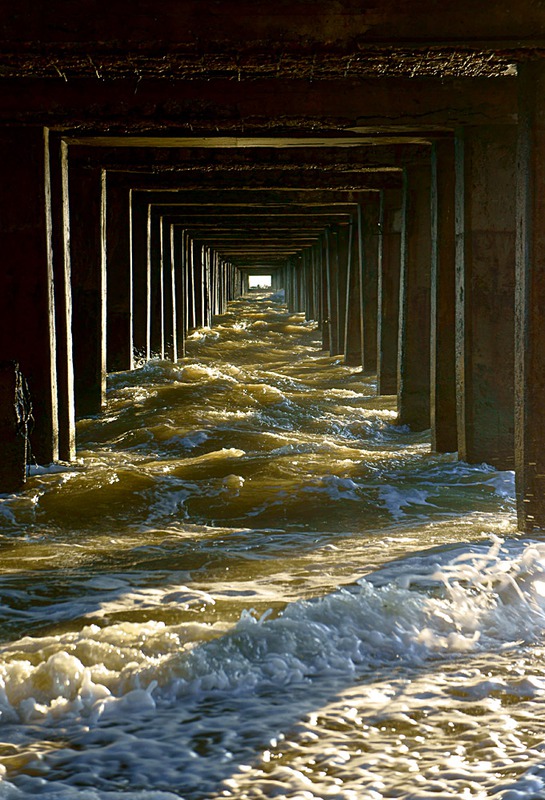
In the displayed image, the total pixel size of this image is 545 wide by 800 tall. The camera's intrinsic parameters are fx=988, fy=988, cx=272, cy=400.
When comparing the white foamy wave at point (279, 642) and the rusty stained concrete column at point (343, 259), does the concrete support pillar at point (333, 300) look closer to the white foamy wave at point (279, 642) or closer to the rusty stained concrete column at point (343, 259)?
the rusty stained concrete column at point (343, 259)

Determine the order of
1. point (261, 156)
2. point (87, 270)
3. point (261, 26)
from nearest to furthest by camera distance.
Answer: point (261, 26) < point (261, 156) < point (87, 270)

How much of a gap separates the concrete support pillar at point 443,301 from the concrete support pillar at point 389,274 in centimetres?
407

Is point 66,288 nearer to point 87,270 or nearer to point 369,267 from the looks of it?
point 87,270

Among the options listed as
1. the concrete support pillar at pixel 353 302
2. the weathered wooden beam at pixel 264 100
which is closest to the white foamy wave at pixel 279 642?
the weathered wooden beam at pixel 264 100

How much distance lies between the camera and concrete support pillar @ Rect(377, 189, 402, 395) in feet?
45.0

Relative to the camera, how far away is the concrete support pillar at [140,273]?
15383 mm

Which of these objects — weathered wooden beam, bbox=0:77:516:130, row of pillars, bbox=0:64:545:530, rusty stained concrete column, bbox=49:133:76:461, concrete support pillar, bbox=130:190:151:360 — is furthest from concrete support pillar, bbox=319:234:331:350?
weathered wooden beam, bbox=0:77:516:130

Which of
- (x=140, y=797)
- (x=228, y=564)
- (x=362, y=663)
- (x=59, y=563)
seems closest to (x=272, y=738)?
(x=140, y=797)

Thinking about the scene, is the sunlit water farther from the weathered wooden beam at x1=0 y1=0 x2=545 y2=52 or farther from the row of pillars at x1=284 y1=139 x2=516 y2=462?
the weathered wooden beam at x1=0 y1=0 x2=545 y2=52

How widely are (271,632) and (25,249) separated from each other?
15.8 feet

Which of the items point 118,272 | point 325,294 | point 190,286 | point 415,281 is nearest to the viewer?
point 415,281

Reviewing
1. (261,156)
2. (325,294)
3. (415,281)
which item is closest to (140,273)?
(261,156)

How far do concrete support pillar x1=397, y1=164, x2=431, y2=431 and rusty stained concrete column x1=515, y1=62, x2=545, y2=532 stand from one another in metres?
4.54

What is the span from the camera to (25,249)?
27.4 feet
